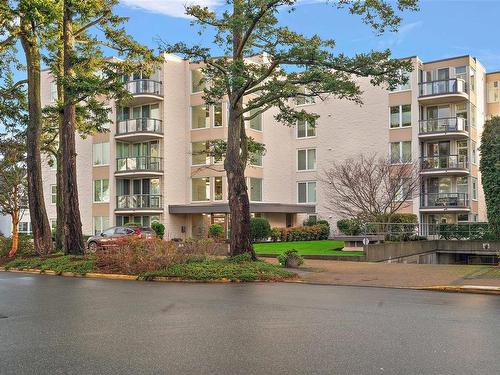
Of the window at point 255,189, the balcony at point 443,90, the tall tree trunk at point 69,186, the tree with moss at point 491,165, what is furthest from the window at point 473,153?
the tall tree trunk at point 69,186

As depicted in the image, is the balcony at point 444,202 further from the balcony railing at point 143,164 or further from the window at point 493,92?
the balcony railing at point 143,164

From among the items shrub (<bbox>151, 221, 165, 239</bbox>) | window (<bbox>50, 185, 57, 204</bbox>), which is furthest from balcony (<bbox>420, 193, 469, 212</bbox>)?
window (<bbox>50, 185, 57, 204</bbox>)

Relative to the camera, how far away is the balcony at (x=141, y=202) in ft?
131

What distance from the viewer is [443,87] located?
126ft

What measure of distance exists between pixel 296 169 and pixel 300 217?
166 inches

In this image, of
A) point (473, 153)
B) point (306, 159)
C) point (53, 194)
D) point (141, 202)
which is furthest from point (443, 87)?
point (53, 194)

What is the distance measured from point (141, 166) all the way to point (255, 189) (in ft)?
28.5

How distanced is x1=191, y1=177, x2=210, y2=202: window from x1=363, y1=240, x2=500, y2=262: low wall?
16.6m

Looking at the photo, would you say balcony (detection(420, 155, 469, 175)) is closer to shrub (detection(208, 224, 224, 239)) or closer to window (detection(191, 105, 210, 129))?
shrub (detection(208, 224, 224, 239))

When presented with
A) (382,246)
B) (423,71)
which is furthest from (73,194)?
(423,71)

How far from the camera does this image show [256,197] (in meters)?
41.6

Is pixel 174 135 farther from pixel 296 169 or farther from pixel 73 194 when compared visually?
pixel 73 194

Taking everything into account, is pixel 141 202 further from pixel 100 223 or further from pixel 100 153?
pixel 100 153

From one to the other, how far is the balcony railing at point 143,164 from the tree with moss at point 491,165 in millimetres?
22550
